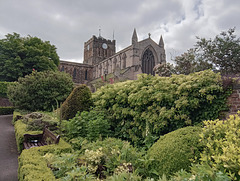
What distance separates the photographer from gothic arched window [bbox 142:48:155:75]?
38844 mm

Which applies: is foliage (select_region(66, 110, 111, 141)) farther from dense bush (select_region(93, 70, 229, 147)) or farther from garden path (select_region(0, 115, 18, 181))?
garden path (select_region(0, 115, 18, 181))

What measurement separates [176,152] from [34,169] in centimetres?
249

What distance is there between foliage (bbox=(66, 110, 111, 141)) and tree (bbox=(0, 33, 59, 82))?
1987cm

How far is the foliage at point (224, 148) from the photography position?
7.11ft

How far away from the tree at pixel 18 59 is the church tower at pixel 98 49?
112ft

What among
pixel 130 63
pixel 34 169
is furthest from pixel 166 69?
pixel 130 63

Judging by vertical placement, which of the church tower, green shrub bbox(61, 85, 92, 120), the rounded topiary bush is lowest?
the rounded topiary bush

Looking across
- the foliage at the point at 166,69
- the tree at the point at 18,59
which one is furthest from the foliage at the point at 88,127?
the tree at the point at 18,59

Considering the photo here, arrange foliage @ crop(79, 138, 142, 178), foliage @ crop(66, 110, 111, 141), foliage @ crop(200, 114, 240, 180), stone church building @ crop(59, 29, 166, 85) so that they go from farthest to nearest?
stone church building @ crop(59, 29, 166, 85) < foliage @ crop(66, 110, 111, 141) < foliage @ crop(79, 138, 142, 178) < foliage @ crop(200, 114, 240, 180)

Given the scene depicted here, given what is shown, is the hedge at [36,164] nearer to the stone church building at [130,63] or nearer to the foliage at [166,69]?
the foliage at [166,69]

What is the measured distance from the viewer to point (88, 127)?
557cm

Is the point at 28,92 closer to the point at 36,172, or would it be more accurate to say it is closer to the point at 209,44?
the point at 36,172

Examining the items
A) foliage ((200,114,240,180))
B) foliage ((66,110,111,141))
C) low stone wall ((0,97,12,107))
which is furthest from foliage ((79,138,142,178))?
low stone wall ((0,97,12,107))

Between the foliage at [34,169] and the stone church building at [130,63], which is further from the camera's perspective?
the stone church building at [130,63]
